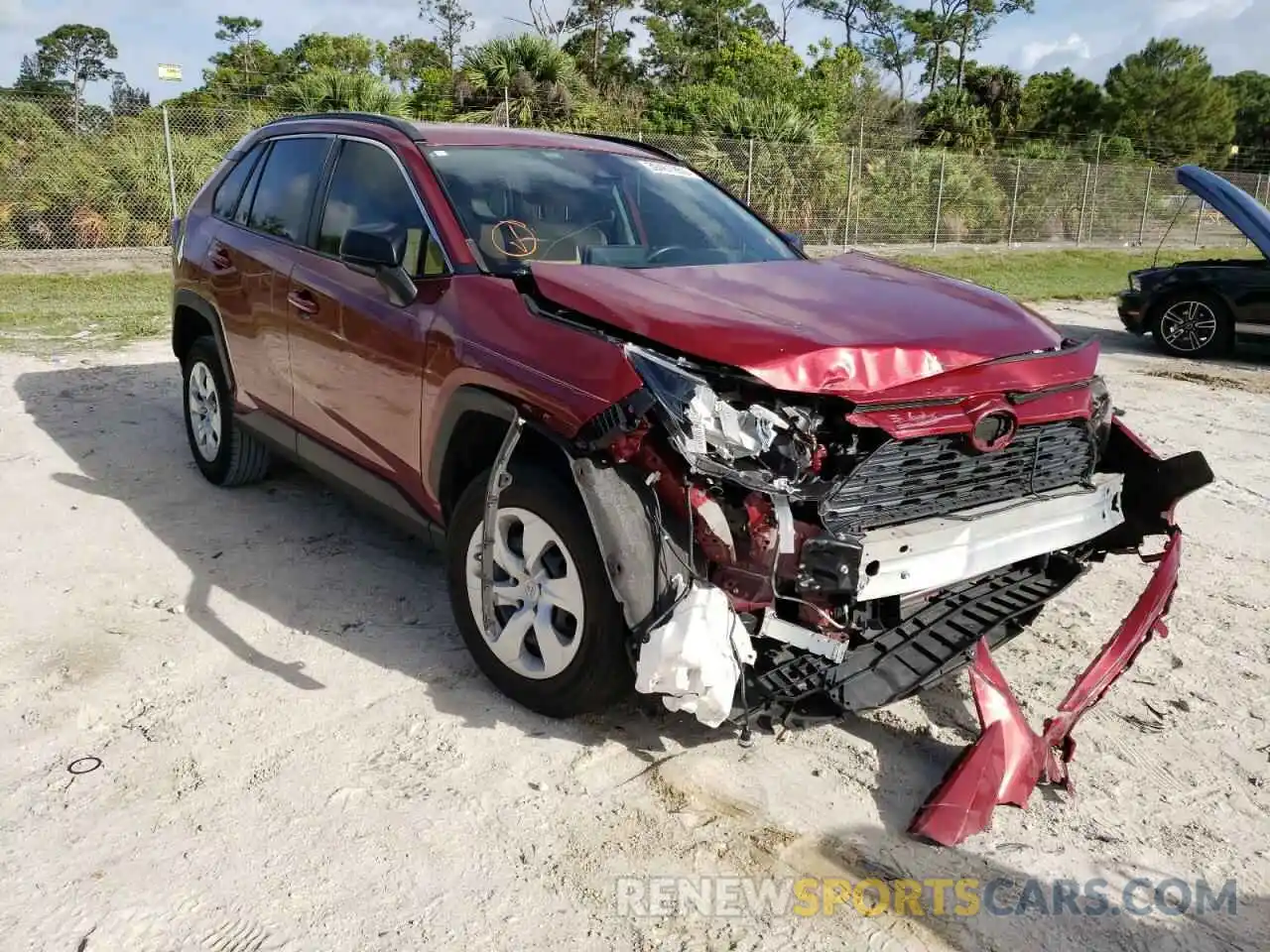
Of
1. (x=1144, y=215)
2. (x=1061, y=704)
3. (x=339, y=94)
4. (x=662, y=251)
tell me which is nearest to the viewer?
(x=1061, y=704)

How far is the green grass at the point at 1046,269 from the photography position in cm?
1595

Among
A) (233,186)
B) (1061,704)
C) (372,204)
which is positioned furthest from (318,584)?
(1061,704)

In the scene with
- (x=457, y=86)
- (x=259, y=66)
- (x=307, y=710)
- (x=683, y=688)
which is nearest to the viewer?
(x=683, y=688)

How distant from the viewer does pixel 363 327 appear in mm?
3834

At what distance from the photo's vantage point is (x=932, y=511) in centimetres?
299

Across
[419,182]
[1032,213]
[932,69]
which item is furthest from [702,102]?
[932,69]

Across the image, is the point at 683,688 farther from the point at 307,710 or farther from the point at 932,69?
the point at 932,69

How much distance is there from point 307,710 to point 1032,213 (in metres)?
23.3

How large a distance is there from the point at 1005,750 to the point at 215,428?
167 inches

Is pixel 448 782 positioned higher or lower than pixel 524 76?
lower

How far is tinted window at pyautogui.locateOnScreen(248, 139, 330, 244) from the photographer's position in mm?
4488

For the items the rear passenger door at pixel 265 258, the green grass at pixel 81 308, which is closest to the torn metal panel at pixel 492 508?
the rear passenger door at pixel 265 258

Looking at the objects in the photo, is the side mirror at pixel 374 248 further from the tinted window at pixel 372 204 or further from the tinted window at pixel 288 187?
the tinted window at pixel 288 187

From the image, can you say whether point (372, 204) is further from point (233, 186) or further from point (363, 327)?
point (233, 186)
